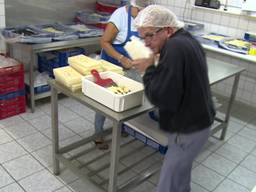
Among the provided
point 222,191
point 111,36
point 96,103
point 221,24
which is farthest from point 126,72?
point 221,24

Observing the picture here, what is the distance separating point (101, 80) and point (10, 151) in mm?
1158

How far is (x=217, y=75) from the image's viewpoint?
2398 millimetres

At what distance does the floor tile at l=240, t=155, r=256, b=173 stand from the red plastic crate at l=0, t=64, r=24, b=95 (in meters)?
2.23

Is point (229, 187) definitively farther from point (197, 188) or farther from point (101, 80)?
point (101, 80)

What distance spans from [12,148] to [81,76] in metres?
1.08

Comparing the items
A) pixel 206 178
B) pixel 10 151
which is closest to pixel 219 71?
pixel 206 178

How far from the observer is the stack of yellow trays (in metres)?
1.87

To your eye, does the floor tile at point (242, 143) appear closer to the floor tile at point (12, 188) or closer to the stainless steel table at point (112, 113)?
the stainless steel table at point (112, 113)

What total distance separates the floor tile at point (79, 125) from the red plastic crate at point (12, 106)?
0.51 m

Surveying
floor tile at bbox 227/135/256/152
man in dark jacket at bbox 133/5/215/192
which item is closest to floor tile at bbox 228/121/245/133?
Result: floor tile at bbox 227/135/256/152

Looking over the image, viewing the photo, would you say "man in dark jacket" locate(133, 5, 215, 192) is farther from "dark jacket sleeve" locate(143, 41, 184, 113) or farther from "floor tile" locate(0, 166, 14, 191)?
"floor tile" locate(0, 166, 14, 191)

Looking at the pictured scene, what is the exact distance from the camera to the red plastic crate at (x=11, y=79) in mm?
2844

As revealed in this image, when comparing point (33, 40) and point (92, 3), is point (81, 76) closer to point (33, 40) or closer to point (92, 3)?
point (33, 40)

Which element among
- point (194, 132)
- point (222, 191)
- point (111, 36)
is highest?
point (111, 36)
